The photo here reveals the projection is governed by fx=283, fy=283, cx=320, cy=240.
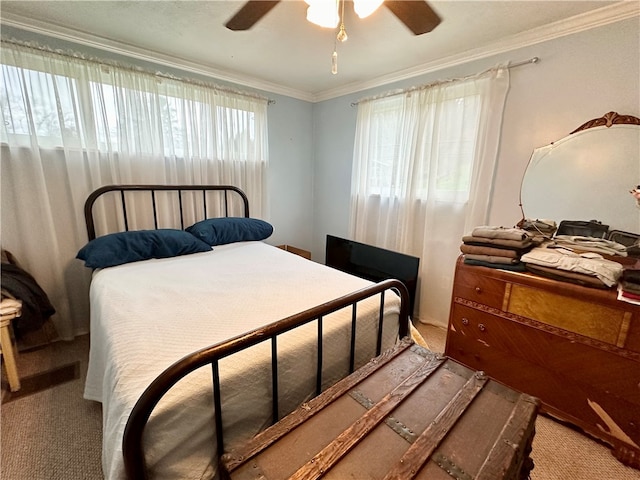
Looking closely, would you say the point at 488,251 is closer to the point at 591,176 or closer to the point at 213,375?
the point at 591,176

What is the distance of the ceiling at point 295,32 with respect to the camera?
5.63 feet

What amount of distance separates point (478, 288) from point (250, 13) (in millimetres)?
2025

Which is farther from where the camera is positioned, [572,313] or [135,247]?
[135,247]

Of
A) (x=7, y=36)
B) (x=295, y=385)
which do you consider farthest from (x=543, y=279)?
(x=7, y=36)

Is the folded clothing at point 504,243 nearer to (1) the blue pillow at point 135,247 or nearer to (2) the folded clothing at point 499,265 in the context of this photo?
(2) the folded clothing at point 499,265

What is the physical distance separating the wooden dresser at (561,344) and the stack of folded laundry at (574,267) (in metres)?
0.04

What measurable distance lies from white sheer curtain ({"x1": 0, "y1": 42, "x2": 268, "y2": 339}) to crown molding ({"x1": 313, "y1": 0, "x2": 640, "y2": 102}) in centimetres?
178

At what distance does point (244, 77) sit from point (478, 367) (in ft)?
10.8

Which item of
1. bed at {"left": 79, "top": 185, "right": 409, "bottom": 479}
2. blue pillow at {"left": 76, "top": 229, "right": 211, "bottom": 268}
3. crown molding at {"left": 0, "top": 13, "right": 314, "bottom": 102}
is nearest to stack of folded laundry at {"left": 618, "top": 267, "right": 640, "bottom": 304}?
bed at {"left": 79, "top": 185, "right": 409, "bottom": 479}

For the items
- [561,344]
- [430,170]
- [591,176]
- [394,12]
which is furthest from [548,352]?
[394,12]

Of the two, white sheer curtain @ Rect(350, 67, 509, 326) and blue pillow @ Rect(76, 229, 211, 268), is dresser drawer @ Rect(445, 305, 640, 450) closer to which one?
white sheer curtain @ Rect(350, 67, 509, 326)

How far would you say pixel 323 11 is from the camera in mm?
1220

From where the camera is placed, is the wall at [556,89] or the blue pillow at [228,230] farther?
the blue pillow at [228,230]

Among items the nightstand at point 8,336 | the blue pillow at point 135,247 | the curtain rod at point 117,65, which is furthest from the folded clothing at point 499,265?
the nightstand at point 8,336
